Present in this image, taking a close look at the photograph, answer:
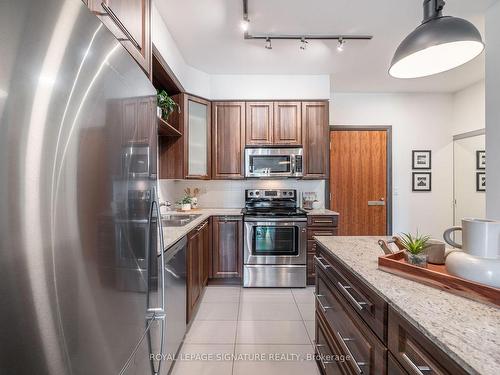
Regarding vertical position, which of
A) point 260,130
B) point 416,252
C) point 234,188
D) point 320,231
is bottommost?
point 320,231

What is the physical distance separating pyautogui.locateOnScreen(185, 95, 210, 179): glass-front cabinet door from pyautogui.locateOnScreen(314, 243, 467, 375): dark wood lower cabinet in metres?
2.17

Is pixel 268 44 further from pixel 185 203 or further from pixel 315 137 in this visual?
pixel 185 203

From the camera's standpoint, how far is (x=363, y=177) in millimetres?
4371

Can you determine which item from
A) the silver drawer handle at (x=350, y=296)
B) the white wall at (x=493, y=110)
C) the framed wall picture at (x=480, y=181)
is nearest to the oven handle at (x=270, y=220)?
the white wall at (x=493, y=110)

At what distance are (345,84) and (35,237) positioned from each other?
4.31 m

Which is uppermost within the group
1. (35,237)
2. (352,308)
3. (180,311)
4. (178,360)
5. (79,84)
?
(79,84)

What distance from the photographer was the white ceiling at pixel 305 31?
2297 millimetres

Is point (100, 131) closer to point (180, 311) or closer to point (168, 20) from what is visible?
point (180, 311)

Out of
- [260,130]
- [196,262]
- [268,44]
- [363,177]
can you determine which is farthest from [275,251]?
[268,44]

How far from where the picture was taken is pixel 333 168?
4.38m

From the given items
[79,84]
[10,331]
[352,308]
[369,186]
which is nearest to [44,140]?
[79,84]

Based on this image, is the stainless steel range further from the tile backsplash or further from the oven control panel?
the tile backsplash

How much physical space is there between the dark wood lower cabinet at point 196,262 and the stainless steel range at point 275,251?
50 cm

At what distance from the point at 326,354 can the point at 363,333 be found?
2.12ft
